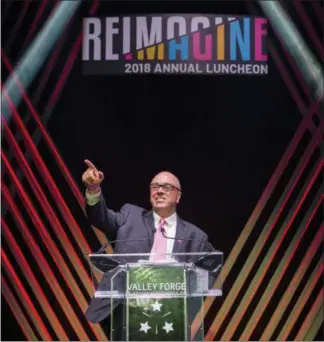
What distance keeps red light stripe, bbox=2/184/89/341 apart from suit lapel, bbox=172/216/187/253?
1.07 m

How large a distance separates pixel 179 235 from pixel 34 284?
125 centimetres

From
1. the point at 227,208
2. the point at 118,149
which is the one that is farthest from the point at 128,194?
the point at 227,208

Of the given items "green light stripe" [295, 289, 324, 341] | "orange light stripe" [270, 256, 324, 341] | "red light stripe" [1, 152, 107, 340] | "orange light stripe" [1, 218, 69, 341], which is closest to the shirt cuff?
"red light stripe" [1, 152, 107, 340]

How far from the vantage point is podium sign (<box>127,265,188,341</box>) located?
4.19 meters

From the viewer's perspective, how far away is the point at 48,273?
18.6 ft

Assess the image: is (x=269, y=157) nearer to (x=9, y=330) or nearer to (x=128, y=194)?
(x=128, y=194)

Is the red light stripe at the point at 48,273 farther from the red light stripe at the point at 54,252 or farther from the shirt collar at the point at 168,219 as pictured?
the shirt collar at the point at 168,219

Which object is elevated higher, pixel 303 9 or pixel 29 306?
pixel 303 9

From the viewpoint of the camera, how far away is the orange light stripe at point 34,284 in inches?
224

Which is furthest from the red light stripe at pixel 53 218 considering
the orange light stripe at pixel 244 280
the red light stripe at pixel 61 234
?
the orange light stripe at pixel 244 280

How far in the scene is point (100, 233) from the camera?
18.8 ft

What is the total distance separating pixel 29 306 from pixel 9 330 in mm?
249

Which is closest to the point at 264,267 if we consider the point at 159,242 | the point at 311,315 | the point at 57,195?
the point at 311,315

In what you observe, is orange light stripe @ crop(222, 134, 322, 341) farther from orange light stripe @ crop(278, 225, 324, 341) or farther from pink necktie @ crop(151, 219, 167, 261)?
pink necktie @ crop(151, 219, 167, 261)
